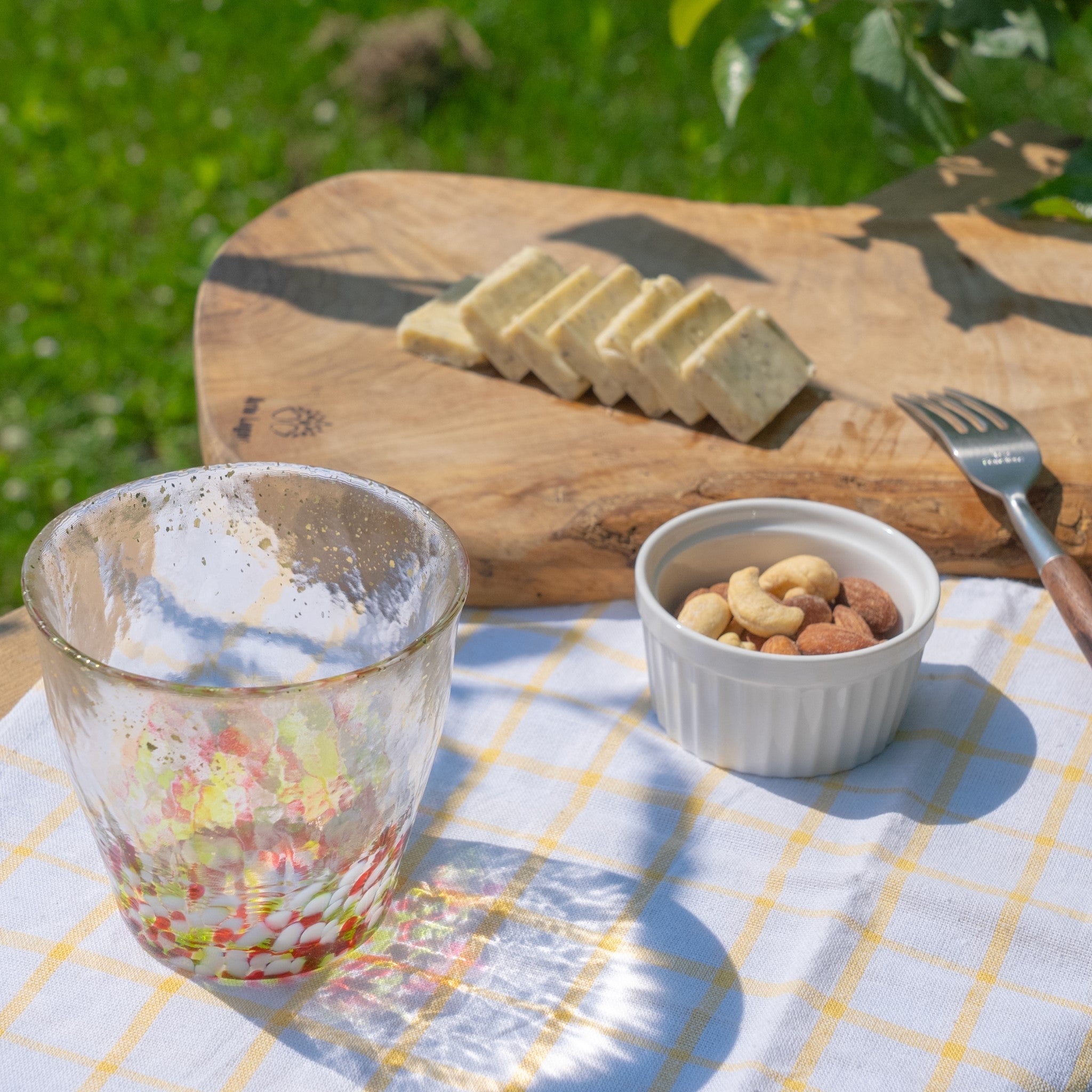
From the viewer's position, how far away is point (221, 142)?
299cm

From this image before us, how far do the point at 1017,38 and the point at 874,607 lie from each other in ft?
3.52

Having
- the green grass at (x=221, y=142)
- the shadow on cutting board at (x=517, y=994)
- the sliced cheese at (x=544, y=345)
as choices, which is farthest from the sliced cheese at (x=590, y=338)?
the green grass at (x=221, y=142)

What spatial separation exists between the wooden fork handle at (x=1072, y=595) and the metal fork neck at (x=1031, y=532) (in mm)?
13

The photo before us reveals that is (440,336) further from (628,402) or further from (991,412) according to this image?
(991,412)

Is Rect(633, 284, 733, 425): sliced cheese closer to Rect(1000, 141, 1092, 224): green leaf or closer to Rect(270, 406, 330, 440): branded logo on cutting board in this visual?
Rect(270, 406, 330, 440): branded logo on cutting board

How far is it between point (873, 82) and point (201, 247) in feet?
4.89

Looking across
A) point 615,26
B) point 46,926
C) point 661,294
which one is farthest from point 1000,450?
point 615,26

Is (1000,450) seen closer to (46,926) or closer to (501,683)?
(501,683)

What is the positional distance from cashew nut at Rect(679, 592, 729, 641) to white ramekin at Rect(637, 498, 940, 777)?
0.02m

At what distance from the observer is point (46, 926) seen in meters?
0.86

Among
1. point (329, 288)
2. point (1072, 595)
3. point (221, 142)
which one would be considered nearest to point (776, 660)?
point (1072, 595)

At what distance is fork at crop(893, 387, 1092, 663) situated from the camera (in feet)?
3.40

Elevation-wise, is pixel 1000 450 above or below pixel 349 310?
below

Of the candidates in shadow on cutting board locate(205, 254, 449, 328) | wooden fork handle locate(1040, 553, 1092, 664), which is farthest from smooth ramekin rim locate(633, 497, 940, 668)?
shadow on cutting board locate(205, 254, 449, 328)
